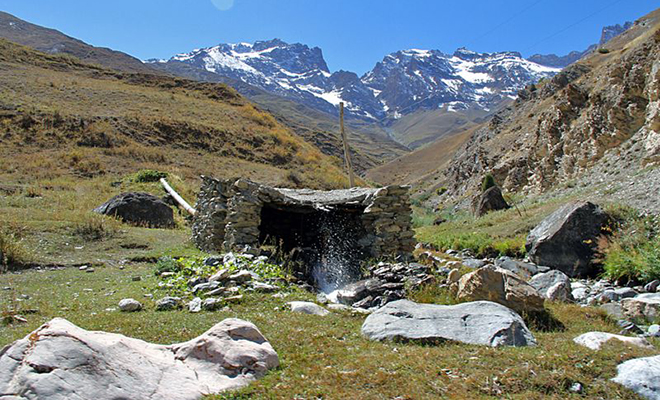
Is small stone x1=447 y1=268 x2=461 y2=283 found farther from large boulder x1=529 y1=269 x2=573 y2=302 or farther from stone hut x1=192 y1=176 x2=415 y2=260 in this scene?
stone hut x1=192 y1=176 x2=415 y2=260

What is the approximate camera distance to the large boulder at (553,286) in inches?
307

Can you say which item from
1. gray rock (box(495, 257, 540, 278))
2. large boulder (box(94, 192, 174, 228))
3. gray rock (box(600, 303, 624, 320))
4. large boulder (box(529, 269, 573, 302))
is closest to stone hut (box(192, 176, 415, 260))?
gray rock (box(495, 257, 540, 278))

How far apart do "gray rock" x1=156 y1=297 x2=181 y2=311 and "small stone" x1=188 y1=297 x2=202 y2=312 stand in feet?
0.72

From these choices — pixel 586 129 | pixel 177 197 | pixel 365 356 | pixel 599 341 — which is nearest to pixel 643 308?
pixel 599 341

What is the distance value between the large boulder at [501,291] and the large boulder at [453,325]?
90cm

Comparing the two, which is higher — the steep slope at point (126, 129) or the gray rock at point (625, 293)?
the steep slope at point (126, 129)

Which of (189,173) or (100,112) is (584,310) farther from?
(100,112)

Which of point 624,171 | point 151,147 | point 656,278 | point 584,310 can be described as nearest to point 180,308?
point 584,310

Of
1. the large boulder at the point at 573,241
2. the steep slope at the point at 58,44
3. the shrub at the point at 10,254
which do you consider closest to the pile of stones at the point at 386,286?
the large boulder at the point at 573,241

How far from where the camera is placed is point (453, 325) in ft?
16.5

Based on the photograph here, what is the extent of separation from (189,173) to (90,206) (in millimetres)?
11431

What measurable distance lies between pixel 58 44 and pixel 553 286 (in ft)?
455

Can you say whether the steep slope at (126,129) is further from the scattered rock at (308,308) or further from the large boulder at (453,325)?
the large boulder at (453,325)

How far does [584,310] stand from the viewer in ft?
22.1
